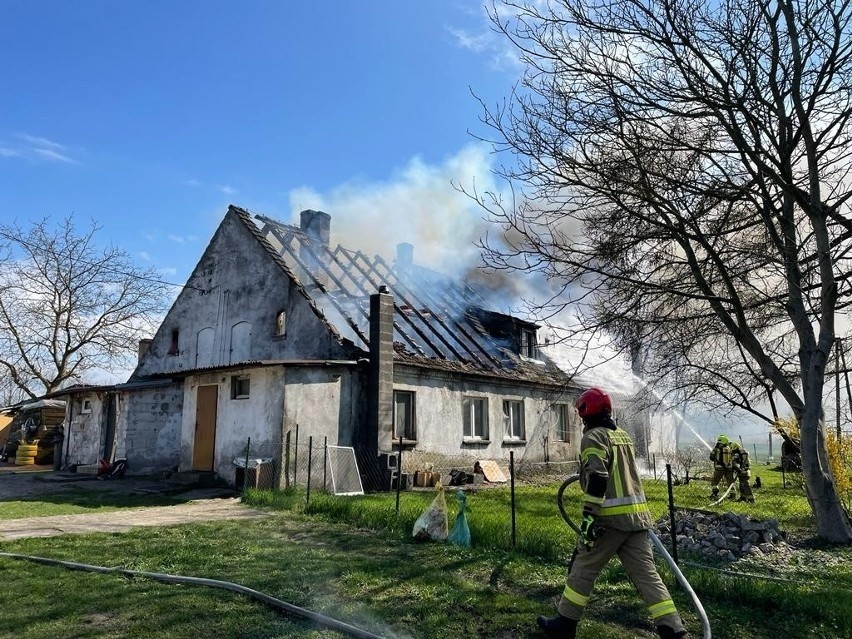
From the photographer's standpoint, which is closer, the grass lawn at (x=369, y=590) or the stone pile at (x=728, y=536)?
the grass lawn at (x=369, y=590)

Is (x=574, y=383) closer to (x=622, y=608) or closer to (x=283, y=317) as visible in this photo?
(x=283, y=317)

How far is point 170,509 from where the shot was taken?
11125 mm

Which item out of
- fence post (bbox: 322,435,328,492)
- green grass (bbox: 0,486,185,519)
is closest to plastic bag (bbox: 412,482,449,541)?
fence post (bbox: 322,435,328,492)

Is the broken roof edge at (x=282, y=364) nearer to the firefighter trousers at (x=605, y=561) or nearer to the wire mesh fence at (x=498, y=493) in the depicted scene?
the wire mesh fence at (x=498, y=493)

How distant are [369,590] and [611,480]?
260 cm

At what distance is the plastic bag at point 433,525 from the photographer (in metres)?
7.80

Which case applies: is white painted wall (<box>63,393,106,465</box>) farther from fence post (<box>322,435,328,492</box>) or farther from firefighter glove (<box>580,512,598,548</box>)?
firefighter glove (<box>580,512,598,548</box>)

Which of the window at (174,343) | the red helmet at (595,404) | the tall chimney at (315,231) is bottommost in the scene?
the red helmet at (595,404)

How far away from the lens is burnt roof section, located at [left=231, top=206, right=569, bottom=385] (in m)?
17.3

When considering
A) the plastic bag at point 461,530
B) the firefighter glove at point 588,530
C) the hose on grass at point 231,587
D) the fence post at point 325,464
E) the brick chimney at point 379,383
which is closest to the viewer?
the firefighter glove at point 588,530

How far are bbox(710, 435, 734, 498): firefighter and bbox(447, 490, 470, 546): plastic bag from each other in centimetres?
953

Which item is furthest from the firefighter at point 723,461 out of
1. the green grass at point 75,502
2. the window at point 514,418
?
the green grass at point 75,502

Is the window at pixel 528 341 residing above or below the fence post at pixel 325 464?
above

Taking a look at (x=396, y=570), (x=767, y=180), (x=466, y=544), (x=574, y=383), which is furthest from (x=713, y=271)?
(x=574, y=383)
